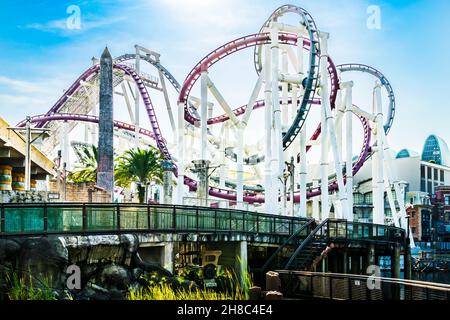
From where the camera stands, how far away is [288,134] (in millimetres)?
45219

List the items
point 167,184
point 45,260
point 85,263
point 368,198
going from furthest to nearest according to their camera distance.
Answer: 1. point 368,198
2. point 167,184
3. point 85,263
4. point 45,260

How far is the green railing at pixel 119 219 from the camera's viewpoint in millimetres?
15211

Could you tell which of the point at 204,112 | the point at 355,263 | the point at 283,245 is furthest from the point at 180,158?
the point at 283,245

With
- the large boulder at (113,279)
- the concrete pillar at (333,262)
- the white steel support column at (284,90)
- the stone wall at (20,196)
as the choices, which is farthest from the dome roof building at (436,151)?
the large boulder at (113,279)

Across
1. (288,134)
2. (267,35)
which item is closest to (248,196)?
(288,134)

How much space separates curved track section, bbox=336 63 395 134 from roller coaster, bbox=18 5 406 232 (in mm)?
92

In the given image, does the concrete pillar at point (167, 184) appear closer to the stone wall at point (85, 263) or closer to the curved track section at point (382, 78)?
the stone wall at point (85, 263)

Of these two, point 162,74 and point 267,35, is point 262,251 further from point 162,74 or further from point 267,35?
point 162,74

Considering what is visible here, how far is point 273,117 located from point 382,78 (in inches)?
747

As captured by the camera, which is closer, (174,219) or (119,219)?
(119,219)

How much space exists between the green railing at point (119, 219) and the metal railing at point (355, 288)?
5138 millimetres

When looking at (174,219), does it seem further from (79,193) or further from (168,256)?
(79,193)

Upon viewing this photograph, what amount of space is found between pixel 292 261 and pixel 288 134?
2367 cm

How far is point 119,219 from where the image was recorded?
17.8 meters
